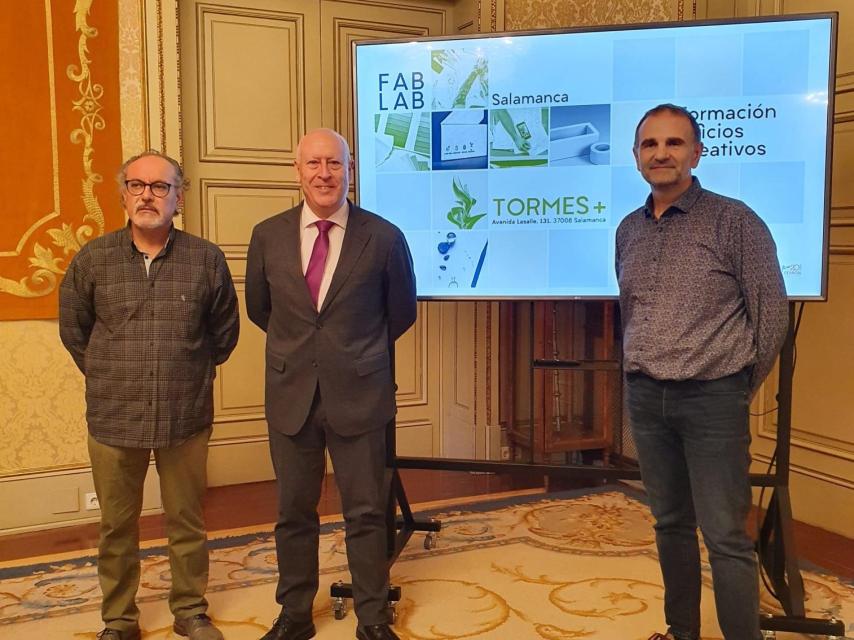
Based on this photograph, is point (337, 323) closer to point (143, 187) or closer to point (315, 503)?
point (315, 503)

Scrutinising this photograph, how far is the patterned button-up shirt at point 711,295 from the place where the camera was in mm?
1788

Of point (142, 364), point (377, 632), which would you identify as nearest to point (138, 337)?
point (142, 364)

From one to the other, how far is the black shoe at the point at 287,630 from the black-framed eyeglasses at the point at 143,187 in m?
1.23

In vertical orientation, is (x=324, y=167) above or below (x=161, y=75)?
below

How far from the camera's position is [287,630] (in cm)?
219

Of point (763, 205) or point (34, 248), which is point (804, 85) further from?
point (34, 248)

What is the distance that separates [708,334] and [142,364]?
1454mm

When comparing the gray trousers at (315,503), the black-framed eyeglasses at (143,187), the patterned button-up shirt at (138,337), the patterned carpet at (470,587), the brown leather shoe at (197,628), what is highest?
the black-framed eyeglasses at (143,187)

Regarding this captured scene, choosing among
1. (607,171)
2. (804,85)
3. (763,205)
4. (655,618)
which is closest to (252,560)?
(655,618)

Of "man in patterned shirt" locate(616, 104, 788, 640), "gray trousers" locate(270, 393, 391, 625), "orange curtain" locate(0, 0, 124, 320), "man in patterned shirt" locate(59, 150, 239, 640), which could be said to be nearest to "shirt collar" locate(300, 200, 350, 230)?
"man in patterned shirt" locate(59, 150, 239, 640)

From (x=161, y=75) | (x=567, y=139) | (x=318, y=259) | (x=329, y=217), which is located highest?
(x=161, y=75)

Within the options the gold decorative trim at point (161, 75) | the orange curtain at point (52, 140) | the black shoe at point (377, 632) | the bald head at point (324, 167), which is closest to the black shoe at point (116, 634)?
the black shoe at point (377, 632)

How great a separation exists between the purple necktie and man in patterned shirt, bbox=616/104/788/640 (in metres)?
0.84

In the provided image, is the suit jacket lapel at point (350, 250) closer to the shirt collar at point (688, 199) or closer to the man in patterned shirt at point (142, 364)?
the man in patterned shirt at point (142, 364)
